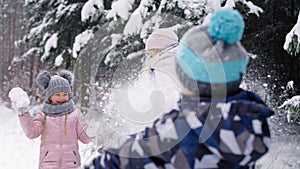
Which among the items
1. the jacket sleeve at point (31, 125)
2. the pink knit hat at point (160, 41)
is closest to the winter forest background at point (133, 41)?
the jacket sleeve at point (31, 125)

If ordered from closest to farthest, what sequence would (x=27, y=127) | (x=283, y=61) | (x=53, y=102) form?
(x=27, y=127)
(x=53, y=102)
(x=283, y=61)

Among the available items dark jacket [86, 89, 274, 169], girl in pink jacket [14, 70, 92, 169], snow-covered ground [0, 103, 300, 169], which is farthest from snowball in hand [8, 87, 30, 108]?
snow-covered ground [0, 103, 300, 169]

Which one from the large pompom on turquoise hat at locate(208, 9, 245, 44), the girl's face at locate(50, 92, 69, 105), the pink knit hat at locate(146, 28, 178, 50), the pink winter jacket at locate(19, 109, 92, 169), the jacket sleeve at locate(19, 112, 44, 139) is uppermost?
the large pompom on turquoise hat at locate(208, 9, 245, 44)

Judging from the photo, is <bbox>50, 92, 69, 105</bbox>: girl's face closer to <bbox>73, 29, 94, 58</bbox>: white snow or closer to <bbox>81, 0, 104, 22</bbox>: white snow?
<bbox>81, 0, 104, 22</bbox>: white snow

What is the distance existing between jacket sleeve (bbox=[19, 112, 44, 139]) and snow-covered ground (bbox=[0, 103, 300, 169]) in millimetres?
1930

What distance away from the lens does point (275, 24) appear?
22.9ft

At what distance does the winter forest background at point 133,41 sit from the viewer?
557 centimetres

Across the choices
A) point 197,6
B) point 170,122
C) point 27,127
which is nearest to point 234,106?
point 170,122

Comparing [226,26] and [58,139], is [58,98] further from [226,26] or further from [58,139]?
[226,26]

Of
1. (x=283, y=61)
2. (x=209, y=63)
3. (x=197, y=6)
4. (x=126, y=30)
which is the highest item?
(x=209, y=63)

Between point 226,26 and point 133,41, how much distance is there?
17.5 ft

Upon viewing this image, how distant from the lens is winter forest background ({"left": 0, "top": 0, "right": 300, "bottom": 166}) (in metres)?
5.57

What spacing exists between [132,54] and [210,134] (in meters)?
5.01

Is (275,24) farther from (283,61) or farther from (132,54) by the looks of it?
(132,54)
